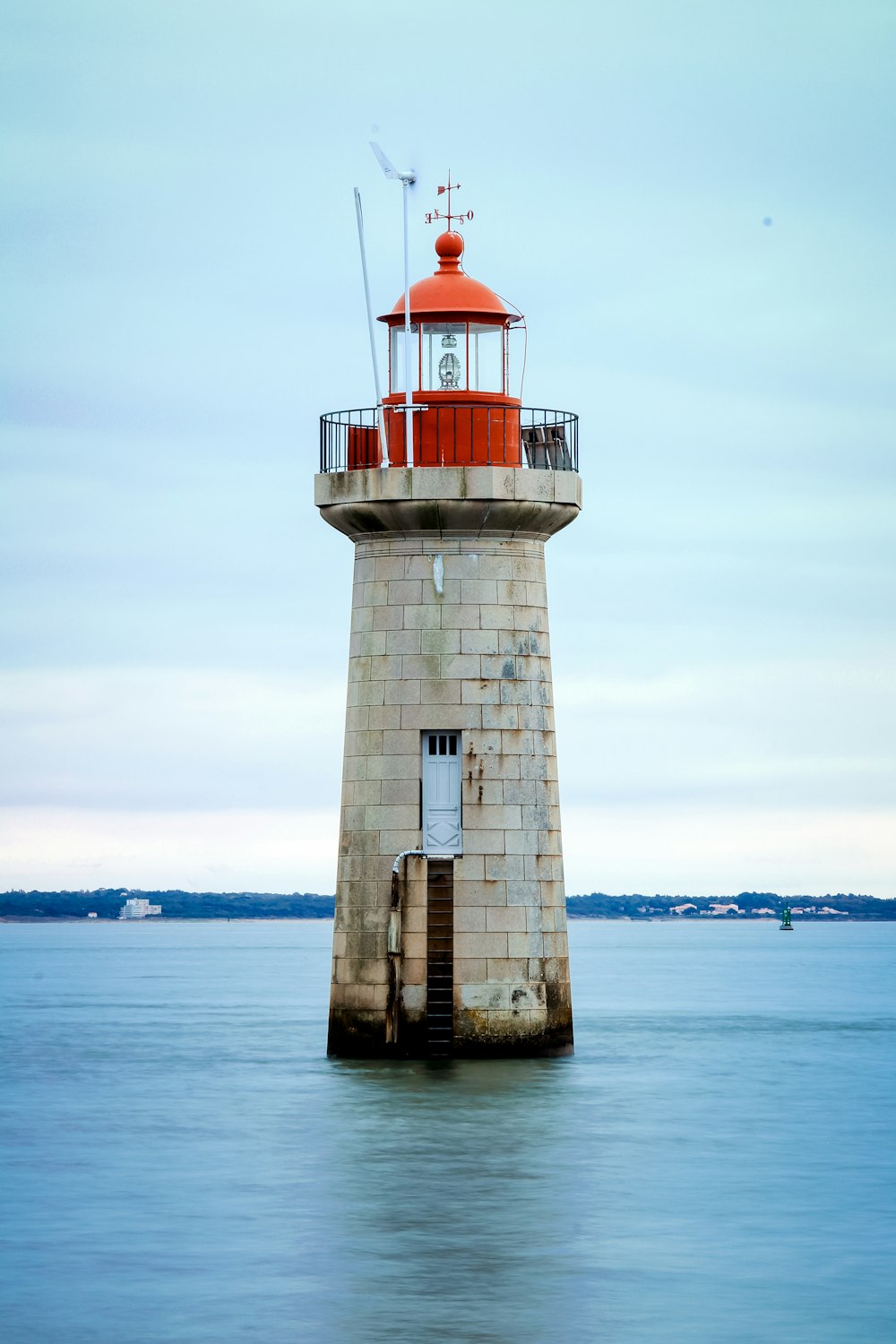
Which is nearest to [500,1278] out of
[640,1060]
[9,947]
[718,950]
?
[640,1060]

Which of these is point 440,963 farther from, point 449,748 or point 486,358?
point 486,358

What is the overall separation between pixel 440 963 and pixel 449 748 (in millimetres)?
2373

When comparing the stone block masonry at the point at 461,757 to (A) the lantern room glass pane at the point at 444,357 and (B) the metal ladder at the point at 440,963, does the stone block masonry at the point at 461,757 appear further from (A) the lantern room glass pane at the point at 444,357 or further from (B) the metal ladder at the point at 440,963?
(A) the lantern room glass pane at the point at 444,357

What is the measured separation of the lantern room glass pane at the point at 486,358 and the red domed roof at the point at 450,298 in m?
0.15

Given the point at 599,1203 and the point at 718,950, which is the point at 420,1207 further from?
the point at 718,950

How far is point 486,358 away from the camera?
86.0 feet

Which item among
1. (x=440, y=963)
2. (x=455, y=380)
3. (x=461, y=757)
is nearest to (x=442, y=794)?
(x=461, y=757)

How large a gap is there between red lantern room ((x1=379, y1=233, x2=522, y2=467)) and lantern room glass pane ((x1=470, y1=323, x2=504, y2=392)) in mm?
10

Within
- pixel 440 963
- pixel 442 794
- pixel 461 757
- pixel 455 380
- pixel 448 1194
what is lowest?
pixel 448 1194

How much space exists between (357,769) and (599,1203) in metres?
6.68

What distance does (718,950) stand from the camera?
11712 cm

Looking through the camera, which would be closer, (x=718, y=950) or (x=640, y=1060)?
(x=640, y=1060)

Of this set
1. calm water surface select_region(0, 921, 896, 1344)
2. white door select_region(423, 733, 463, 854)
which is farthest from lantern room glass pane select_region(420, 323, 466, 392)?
calm water surface select_region(0, 921, 896, 1344)

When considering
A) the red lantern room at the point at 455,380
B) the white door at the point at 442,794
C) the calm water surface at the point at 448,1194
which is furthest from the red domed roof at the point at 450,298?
the calm water surface at the point at 448,1194
